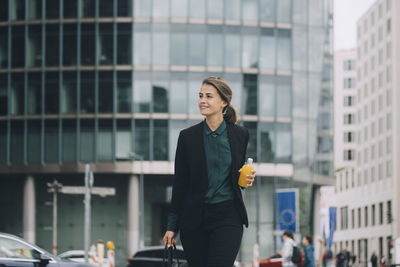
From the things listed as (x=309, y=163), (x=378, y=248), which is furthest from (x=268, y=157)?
(x=378, y=248)

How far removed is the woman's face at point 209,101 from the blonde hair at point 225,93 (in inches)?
0.9

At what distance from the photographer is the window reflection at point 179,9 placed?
5984 cm

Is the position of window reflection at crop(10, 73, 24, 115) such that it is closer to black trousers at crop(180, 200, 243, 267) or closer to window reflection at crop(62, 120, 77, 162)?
window reflection at crop(62, 120, 77, 162)

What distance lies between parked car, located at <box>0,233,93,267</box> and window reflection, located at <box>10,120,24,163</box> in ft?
142

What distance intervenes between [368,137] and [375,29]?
1132 centimetres

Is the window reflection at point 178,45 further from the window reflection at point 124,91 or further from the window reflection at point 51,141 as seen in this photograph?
the window reflection at point 51,141

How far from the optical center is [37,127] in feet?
195

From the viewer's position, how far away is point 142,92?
59.4 meters

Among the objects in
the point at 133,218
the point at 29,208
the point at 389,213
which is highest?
the point at 29,208

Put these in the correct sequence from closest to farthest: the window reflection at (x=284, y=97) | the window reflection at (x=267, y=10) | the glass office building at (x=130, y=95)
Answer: the glass office building at (x=130, y=95), the window reflection at (x=267, y=10), the window reflection at (x=284, y=97)

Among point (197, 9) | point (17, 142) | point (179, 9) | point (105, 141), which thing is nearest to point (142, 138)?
point (105, 141)

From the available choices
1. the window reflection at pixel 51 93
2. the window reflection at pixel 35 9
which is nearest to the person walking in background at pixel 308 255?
the window reflection at pixel 51 93

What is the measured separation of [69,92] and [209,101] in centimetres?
5476

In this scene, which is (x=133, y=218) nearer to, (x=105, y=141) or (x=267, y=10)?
(x=105, y=141)
